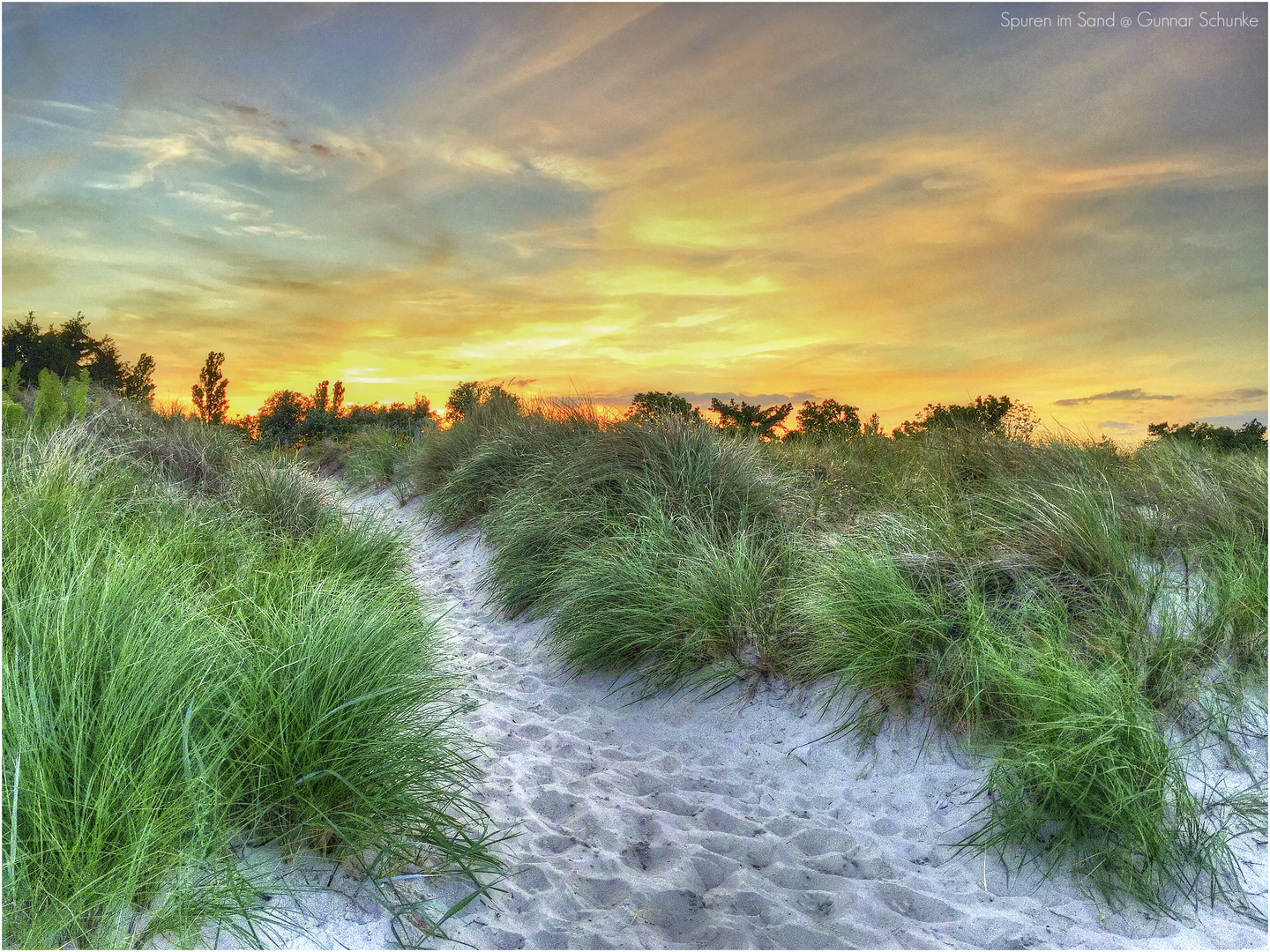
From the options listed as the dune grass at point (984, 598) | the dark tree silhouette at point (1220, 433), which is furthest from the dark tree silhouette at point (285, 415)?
the dark tree silhouette at point (1220, 433)

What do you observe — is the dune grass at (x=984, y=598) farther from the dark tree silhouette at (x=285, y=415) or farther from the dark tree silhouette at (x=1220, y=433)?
the dark tree silhouette at (x=285, y=415)

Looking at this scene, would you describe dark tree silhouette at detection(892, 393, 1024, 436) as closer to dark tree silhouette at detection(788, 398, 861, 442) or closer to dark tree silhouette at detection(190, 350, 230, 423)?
dark tree silhouette at detection(788, 398, 861, 442)

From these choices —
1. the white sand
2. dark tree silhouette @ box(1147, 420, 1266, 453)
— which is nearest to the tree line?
dark tree silhouette @ box(1147, 420, 1266, 453)

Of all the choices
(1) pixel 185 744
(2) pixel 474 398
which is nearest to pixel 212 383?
(2) pixel 474 398

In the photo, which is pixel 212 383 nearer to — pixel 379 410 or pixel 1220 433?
pixel 379 410

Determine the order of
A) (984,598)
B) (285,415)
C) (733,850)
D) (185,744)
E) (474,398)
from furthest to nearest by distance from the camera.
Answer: (285,415)
(474,398)
(984,598)
(733,850)
(185,744)

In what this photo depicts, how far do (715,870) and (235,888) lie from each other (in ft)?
6.21

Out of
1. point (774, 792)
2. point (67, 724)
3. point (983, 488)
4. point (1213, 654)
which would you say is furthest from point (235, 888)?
point (983, 488)

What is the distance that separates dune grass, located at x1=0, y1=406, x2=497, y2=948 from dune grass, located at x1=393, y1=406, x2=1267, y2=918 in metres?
1.85

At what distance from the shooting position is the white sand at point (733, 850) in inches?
110

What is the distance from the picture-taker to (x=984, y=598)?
4.32 metres

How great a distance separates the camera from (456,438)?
35.2 ft

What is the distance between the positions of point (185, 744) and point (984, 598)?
392 centimetres

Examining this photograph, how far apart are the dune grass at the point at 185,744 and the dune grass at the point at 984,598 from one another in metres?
1.85
